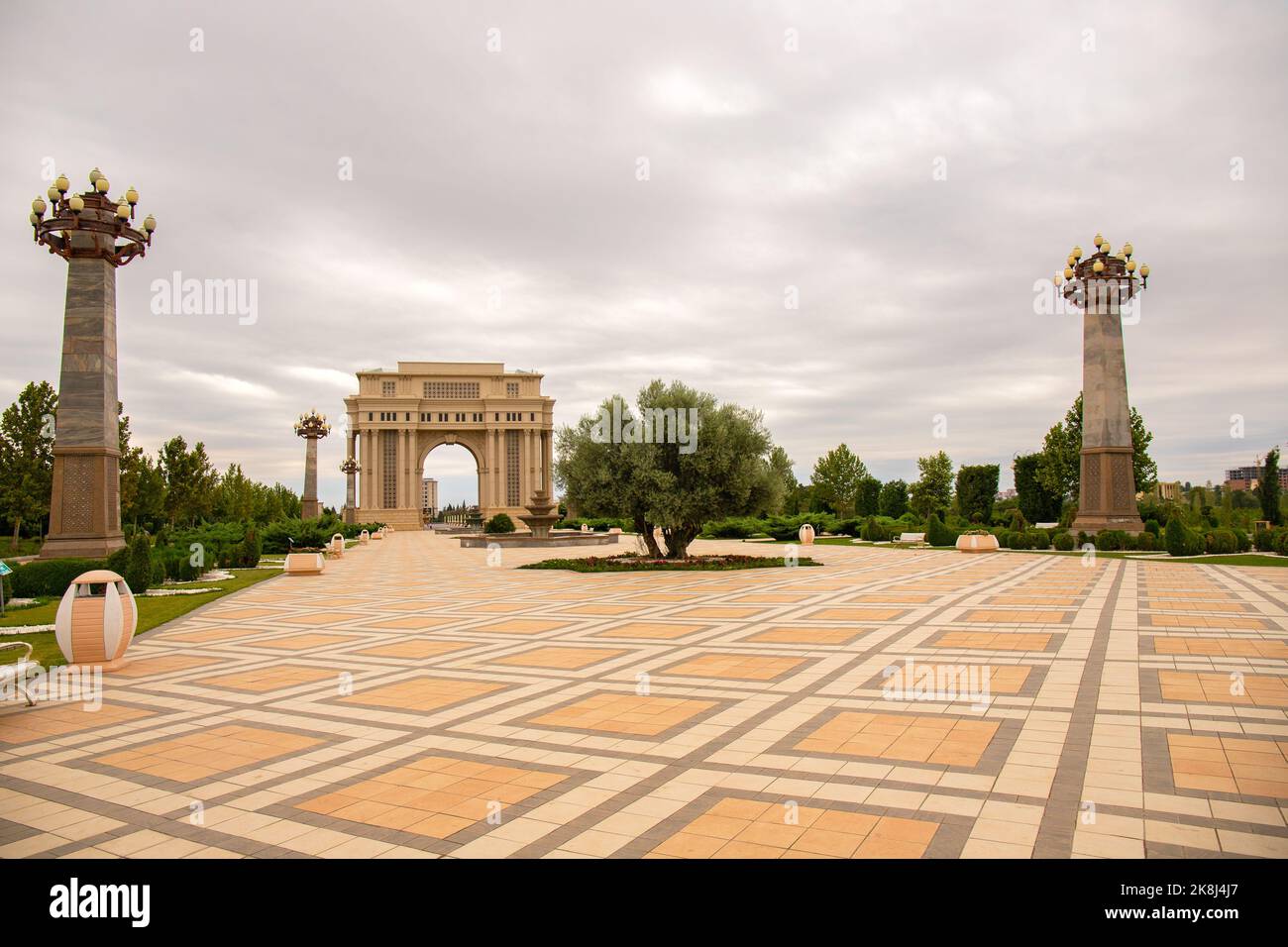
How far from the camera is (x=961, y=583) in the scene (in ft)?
55.7

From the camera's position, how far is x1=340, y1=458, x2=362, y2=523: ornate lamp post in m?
86.1

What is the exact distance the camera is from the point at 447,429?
3787 inches

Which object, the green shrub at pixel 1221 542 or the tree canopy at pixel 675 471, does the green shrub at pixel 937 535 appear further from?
the tree canopy at pixel 675 471

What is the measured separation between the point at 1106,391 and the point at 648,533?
20.0 metres

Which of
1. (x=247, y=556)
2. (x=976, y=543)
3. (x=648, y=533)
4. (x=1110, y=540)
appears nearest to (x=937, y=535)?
(x=976, y=543)

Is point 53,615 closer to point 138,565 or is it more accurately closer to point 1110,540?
point 138,565

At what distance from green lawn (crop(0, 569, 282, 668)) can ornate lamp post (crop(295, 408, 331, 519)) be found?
145 ft

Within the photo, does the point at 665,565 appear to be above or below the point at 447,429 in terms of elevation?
below

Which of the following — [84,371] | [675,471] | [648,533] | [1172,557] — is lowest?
[1172,557]

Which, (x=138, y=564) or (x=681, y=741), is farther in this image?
(x=138, y=564)

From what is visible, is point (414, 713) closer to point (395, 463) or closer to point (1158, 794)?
point (1158, 794)

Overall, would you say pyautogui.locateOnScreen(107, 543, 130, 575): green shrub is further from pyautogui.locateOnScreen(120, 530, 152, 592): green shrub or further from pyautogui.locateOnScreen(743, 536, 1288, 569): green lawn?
pyautogui.locateOnScreen(743, 536, 1288, 569): green lawn

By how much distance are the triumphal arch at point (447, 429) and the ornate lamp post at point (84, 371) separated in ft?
233
